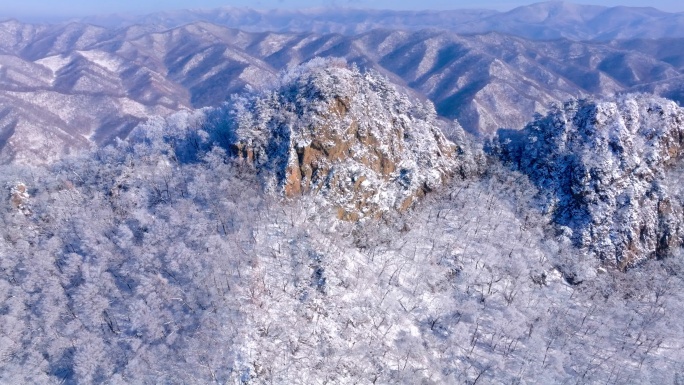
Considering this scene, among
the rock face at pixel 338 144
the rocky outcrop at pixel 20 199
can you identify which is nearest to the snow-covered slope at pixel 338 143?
the rock face at pixel 338 144

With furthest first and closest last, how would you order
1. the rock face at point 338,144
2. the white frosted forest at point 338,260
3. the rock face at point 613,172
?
the rock face at point 613,172 < the rock face at point 338,144 < the white frosted forest at point 338,260

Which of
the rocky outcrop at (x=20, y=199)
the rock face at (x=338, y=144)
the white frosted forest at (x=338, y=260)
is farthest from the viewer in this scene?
the rock face at (x=338, y=144)

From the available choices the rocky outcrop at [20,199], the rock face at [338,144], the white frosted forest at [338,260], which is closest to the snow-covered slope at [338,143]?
the rock face at [338,144]

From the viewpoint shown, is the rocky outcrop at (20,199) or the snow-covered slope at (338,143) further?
the snow-covered slope at (338,143)

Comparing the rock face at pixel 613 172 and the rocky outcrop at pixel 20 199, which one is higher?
the rock face at pixel 613 172

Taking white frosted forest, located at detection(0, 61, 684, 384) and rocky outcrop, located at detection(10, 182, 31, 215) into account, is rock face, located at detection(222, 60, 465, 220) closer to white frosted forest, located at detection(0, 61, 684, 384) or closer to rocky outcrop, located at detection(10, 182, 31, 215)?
white frosted forest, located at detection(0, 61, 684, 384)

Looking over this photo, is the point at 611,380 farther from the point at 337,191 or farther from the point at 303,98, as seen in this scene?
the point at 303,98

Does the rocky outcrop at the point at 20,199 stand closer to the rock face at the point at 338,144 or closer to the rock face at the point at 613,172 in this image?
the rock face at the point at 338,144
